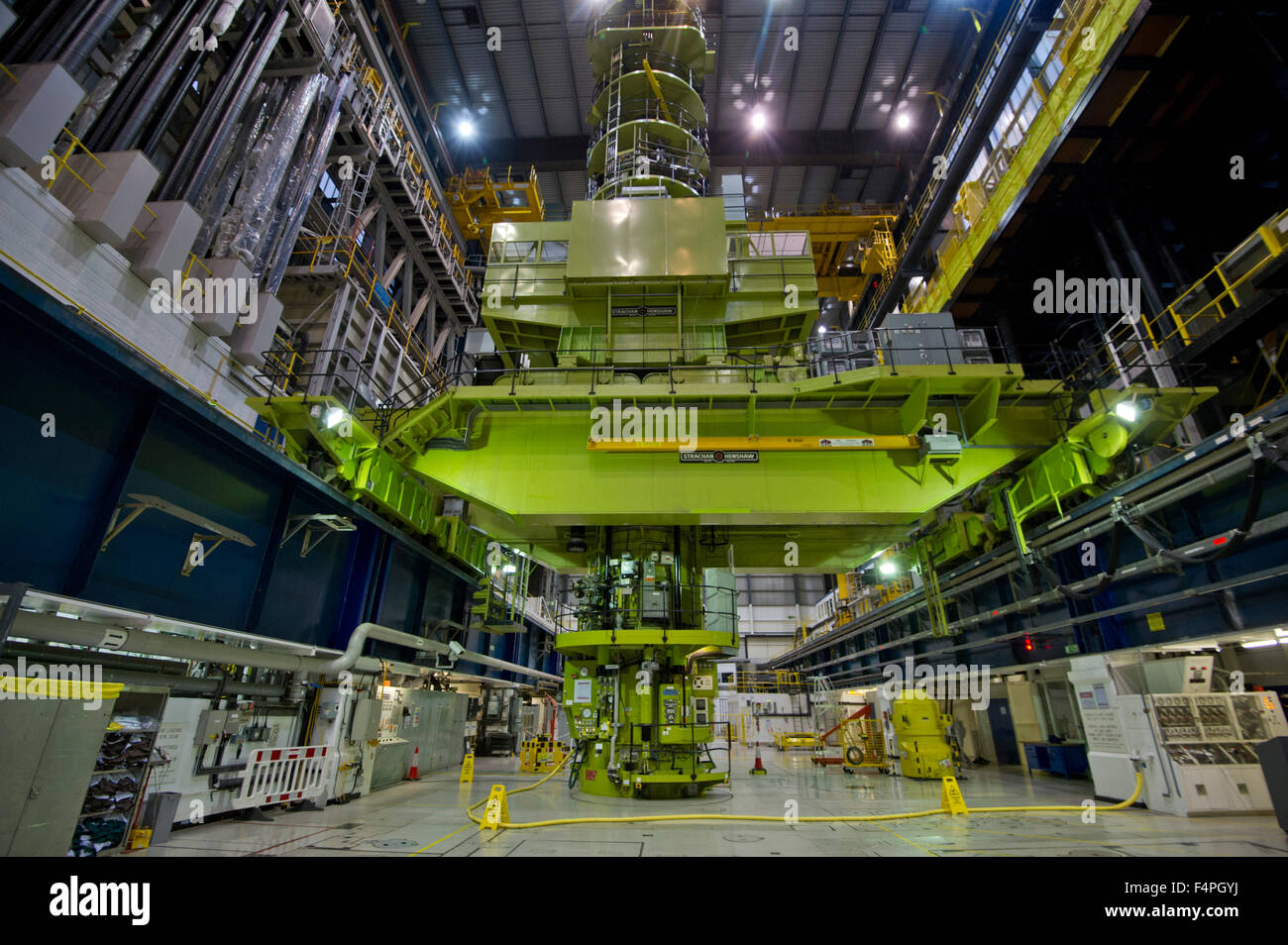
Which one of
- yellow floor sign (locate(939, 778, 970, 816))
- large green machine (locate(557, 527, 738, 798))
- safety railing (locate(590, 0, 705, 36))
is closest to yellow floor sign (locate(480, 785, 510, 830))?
large green machine (locate(557, 527, 738, 798))

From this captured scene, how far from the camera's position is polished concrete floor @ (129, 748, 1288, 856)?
4.94 m

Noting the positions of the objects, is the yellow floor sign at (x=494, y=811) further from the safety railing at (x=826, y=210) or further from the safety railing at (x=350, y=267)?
the safety railing at (x=826, y=210)

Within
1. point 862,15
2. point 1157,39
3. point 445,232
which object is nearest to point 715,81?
point 862,15

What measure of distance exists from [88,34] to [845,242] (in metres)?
22.0

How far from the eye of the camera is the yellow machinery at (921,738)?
37.4ft

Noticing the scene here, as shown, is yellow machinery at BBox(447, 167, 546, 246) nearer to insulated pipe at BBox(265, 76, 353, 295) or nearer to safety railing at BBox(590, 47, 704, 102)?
insulated pipe at BBox(265, 76, 353, 295)

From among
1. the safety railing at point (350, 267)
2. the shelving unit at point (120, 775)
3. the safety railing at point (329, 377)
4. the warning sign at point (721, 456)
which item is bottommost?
the shelving unit at point (120, 775)

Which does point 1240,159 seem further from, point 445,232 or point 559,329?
point 445,232

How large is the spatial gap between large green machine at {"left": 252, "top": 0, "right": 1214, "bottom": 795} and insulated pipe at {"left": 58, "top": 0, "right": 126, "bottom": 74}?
23.5 ft

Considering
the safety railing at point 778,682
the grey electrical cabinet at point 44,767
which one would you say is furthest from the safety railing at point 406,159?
the safety railing at point 778,682

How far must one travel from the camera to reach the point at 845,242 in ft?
73.2

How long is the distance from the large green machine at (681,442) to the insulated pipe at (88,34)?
716cm

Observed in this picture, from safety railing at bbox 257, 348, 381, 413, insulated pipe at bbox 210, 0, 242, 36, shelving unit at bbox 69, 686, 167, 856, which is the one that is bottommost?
shelving unit at bbox 69, 686, 167, 856

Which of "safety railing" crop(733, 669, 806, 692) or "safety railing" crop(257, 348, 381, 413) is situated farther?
"safety railing" crop(733, 669, 806, 692)
